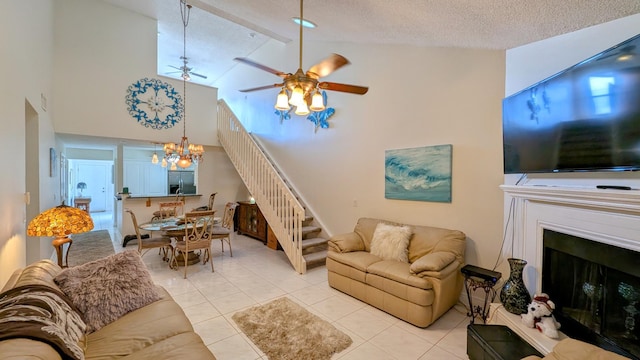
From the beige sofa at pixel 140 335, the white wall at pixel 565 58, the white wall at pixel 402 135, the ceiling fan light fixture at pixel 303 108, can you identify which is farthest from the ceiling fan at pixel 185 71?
the white wall at pixel 565 58

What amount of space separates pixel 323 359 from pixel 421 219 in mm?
2186

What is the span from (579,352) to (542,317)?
59cm

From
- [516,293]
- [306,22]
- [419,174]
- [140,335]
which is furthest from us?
[419,174]

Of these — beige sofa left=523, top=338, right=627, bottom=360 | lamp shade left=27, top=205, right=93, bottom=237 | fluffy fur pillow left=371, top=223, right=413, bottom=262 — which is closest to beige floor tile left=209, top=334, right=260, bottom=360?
lamp shade left=27, top=205, right=93, bottom=237

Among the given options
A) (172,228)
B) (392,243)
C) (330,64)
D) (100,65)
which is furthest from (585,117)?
(100,65)

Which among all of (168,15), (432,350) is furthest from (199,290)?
(168,15)

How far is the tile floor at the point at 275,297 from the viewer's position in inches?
89.0

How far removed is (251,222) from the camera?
6133 mm

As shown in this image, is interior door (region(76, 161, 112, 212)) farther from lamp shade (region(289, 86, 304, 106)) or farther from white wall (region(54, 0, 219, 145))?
lamp shade (region(289, 86, 304, 106))

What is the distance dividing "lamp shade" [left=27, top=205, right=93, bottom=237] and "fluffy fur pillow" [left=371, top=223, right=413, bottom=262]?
10.3 feet

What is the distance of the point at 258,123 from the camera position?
261 inches

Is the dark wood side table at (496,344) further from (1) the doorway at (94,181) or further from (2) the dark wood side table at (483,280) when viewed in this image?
(1) the doorway at (94,181)

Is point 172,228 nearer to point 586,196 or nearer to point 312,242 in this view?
point 312,242

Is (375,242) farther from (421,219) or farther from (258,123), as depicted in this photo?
(258,123)
